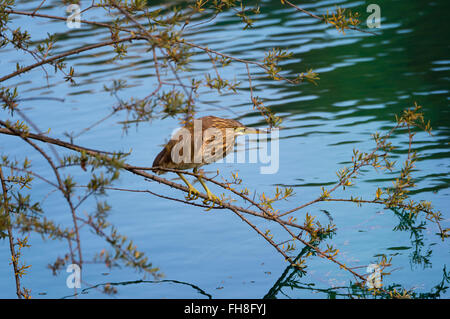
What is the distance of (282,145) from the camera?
680cm

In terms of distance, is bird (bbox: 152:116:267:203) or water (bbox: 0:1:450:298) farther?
water (bbox: 0:1:450:298)

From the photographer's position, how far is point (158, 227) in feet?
A: 17.3

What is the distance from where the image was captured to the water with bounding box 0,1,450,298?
14.4ft

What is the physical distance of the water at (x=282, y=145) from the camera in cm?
438

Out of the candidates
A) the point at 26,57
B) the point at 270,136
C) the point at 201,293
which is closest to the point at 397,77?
the point at 270,136

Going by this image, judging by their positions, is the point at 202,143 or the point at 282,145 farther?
the point at 282,145

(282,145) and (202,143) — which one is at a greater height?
(282,145)

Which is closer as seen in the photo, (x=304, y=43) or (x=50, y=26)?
(x=304, y=43)

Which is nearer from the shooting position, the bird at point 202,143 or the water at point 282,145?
the bird at point 202,143

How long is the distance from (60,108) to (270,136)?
328 cm
